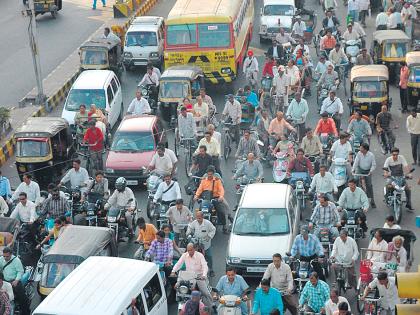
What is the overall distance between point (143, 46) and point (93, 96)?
7.04 m

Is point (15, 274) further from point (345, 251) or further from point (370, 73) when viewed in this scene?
point (370, 73)

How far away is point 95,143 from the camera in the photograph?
27094mm

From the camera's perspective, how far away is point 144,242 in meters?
20.8

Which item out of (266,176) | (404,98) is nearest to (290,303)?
(266,176)

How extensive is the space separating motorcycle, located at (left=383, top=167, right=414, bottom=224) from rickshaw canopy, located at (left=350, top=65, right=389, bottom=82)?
6.46 metres

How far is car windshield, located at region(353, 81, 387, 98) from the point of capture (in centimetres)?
2969

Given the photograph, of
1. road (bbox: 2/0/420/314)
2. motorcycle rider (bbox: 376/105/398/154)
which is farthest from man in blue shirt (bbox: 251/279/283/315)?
motorcycle rider (bbox: 376/105/398/154)

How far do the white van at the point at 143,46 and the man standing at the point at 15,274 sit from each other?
17.4 m

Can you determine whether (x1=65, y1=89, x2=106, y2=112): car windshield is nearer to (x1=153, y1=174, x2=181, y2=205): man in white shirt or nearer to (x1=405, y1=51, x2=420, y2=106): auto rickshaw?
(x1=153, y1=174, x2=181, y2=205): man in white shirt

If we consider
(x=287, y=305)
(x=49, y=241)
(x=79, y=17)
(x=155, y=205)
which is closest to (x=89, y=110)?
(x=155, y=205)

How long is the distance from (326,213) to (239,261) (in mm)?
2079

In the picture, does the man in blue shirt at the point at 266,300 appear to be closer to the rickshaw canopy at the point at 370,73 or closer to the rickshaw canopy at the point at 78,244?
the rickshaw canopy at the point at 78,244

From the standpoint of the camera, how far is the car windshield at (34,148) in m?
26.0

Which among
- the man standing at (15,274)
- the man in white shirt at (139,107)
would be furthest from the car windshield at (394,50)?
the man standing at (15,274)
